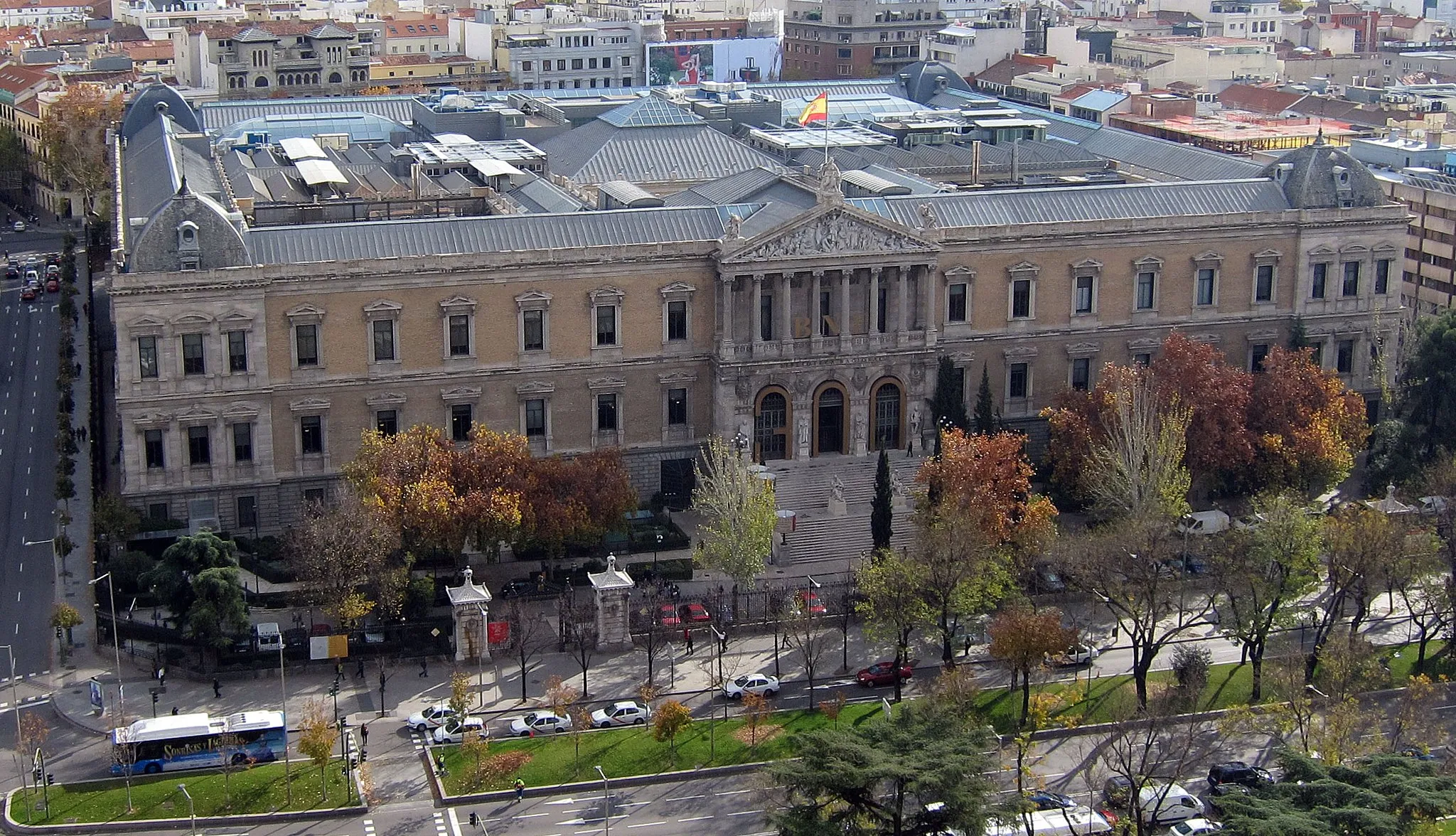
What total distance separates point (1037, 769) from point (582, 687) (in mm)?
22127

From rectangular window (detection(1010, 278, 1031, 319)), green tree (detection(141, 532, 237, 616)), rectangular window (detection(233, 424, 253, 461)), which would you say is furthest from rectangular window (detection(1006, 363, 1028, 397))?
green tree (detection(141, 532, 237, 616))

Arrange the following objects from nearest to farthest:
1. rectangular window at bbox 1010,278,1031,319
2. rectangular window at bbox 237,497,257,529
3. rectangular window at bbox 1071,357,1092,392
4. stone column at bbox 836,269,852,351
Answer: rectangular window at bbox 237,497,257,529 < stone column at bbox 836,269,852,351 < rectangular window at bbox 1010,278,1031,319 < rectangular window at bbox 1071,357,1092,392

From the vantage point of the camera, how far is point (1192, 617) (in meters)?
102

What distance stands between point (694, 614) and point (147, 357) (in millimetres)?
33191

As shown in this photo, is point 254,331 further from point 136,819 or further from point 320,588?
point 136,819

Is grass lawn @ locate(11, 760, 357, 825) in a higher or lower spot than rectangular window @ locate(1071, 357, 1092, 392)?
lower

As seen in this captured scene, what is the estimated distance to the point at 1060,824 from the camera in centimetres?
7962

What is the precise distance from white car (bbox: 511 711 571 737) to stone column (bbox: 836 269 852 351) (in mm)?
36164

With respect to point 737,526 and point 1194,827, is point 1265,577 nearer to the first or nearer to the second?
point 1194,827

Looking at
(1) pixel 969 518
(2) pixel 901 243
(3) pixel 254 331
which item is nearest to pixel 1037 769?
(1) pixel 969 518

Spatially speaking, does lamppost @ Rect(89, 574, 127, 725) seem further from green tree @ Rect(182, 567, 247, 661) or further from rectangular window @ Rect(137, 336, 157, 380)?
rectangular window @ Rect(137, 336, 157, 380)

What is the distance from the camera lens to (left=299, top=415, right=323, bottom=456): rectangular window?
11225 centimetres

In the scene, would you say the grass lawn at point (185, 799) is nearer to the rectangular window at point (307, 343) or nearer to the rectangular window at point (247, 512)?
the rectangular window at point (247, 512)

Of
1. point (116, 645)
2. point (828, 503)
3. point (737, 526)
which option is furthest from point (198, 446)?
point (828, 503)
